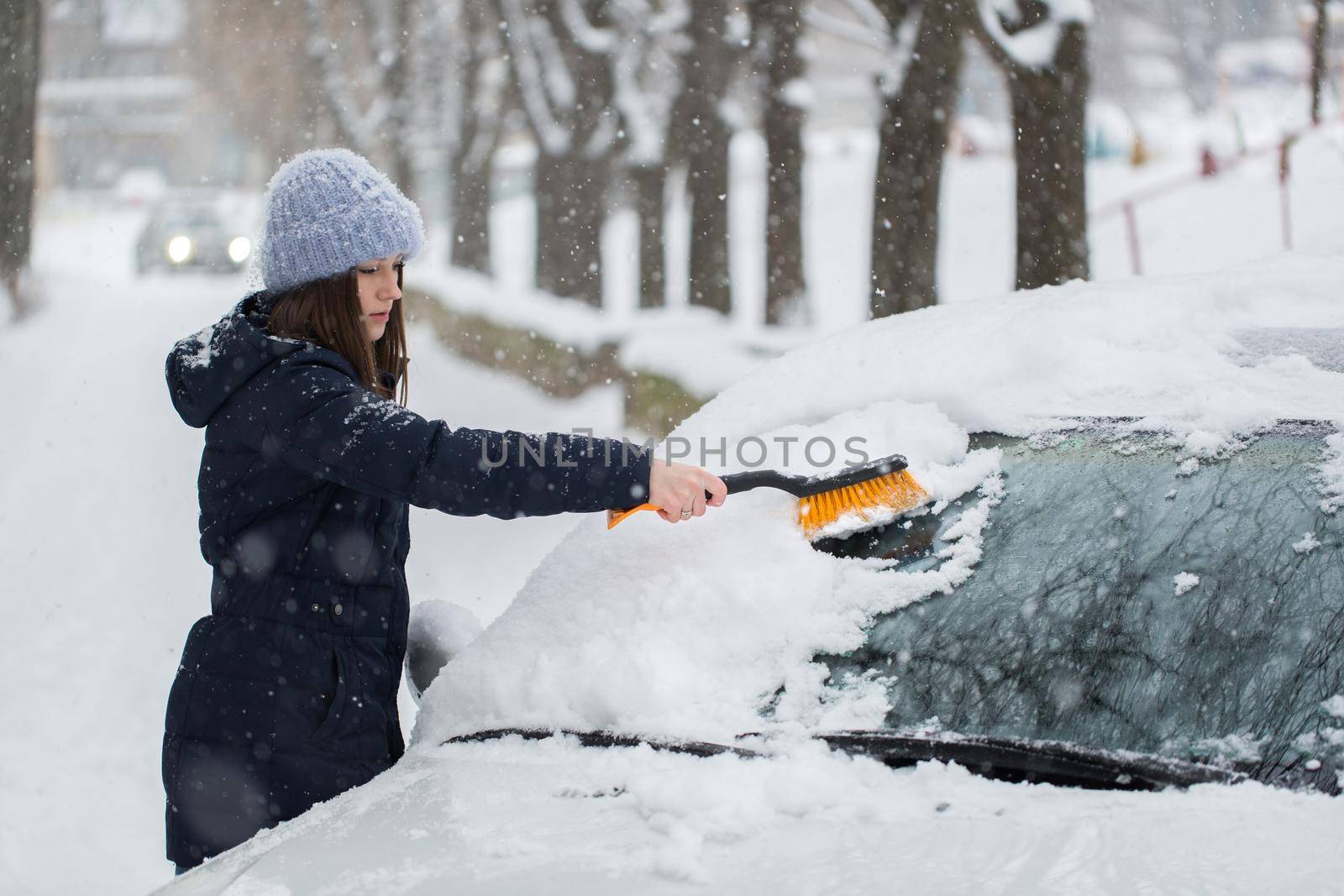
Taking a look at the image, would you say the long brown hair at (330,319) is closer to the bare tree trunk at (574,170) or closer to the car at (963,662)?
the car at (963,662)

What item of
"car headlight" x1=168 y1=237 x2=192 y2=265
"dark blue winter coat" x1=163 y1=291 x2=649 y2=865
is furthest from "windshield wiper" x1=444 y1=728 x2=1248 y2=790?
Result: "car headlight" x1=168 y1=237 x2=192 y2=265

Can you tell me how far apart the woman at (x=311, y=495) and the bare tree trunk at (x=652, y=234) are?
12258mm

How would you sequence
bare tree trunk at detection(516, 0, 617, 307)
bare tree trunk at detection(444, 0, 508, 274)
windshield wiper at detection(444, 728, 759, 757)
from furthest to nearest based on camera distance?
bare tree trunk at detection(444, 0, 508, 274) → bare tree trunk at detection(516, 0, 617, 307) → windshield wiper at detection(444, 728, 759, 757)

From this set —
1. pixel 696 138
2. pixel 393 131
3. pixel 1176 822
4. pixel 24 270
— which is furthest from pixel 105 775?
pixel 393 131

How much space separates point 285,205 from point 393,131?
899 inches

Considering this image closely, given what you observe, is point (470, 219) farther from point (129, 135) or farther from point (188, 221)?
point (129, 135)

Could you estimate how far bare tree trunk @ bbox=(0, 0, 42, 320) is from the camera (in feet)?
39.5

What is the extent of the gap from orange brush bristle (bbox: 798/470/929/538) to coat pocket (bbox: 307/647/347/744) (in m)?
0.81

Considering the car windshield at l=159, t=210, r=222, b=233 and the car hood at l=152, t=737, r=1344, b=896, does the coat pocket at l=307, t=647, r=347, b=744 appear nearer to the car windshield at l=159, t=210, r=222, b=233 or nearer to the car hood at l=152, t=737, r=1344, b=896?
the car hood at l=152, t=737, r=1344, b=896

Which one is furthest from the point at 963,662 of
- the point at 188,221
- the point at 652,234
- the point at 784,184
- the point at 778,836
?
the point at 188,221

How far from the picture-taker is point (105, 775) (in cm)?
496

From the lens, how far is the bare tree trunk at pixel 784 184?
11578 millimetres

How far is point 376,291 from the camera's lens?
2457 mm

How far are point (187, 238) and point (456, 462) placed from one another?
23742 millimetres
